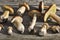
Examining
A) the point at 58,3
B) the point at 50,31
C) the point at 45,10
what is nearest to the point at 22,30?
the point at 50,31

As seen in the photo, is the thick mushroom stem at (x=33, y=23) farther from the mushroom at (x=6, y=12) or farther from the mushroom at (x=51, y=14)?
the mushroom at (x=6, y=12)

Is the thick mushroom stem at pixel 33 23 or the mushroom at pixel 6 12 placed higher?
the mushroom at pixel 6 12

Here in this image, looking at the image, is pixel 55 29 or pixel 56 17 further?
pixel 56 17

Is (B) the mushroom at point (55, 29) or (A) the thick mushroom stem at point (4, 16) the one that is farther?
(A) the thick mushroom stem at point (4, 16)

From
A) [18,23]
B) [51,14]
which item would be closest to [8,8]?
[18,23]

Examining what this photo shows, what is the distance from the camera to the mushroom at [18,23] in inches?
71.6

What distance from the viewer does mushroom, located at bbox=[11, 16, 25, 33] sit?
1.82 m

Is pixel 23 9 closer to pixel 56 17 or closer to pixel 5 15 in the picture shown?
pixel 5 15

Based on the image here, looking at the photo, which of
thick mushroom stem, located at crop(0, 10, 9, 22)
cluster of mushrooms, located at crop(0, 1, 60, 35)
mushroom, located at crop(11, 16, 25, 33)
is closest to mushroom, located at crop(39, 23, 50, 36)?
cluster of mushrooms, located at crop(0, 1, 60, 35)

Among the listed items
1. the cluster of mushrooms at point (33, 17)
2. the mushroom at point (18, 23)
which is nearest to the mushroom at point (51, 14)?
the cluster of mushrooms at point (33, 17)

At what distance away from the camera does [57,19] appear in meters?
1.92

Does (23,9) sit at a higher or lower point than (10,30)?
higher

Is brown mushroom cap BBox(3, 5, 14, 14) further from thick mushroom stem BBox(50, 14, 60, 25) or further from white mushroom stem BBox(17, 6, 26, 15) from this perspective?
thick mushroom stem BBox(50, 14, 60, 25)

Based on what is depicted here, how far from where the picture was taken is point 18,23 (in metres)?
1.87
